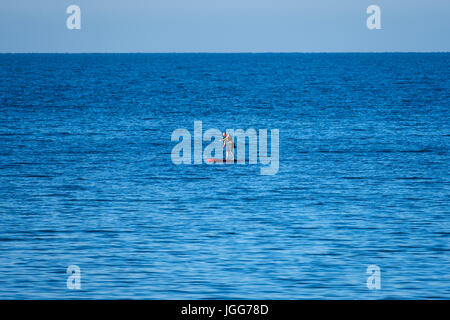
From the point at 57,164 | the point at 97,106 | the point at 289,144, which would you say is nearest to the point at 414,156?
the point at 289,144

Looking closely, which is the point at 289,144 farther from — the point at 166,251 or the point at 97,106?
Answer: the point at 97,106

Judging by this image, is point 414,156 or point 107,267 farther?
point 414,156

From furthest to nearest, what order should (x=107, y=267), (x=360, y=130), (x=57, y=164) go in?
(x=360, y=130) → (x=57, y=164) → (x=107, y=267)

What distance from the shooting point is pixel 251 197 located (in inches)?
1077

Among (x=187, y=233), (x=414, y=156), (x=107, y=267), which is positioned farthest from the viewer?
(x=414, y=156)

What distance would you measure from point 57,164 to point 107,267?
60.3 ft

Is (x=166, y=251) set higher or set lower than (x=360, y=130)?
lower

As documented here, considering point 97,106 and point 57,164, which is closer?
point 57,164

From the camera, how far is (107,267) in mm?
18000

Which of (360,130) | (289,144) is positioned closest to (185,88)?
(360,130)
